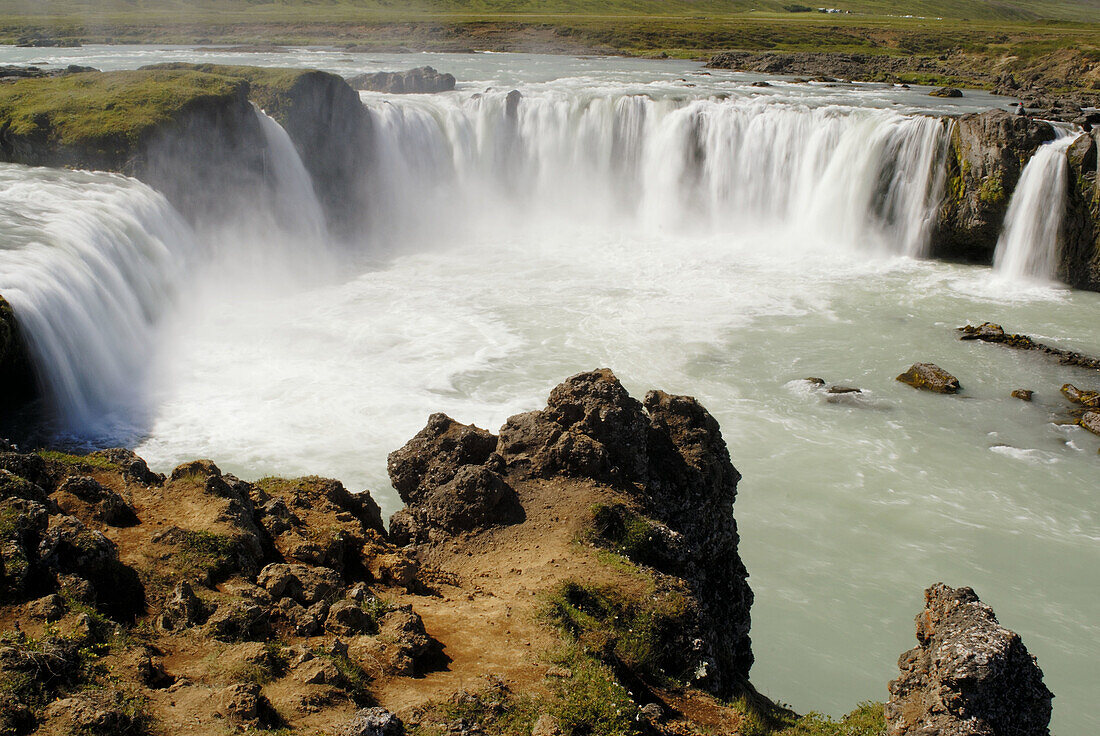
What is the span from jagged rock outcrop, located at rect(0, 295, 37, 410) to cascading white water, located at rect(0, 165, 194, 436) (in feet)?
0.84

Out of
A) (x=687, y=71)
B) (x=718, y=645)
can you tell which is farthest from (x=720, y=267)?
(x=687, y=71)

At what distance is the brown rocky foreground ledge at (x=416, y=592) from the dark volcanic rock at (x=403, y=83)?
37.1 m

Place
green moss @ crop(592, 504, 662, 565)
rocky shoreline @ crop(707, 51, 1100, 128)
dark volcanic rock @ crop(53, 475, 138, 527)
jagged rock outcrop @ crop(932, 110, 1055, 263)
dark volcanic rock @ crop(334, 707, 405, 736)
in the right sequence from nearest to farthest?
1. dark volcanic rock @ crop(334, 707, 405, 736)
2. dark volcanic rock @ crop(53, 475, 138, 527)
3. green moss @ crop(592, 504, 662, 565)
4. jagged rock outcrop @ crop(932, 110, 1055, 263)
5. rocky shoreline @ crop(707, 51, 1100, 128)

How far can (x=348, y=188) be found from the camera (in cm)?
3362

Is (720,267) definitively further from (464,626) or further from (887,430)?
(464,626)

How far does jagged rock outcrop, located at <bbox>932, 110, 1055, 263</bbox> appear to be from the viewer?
28.9 meters

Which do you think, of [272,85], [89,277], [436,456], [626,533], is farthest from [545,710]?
[272,85]

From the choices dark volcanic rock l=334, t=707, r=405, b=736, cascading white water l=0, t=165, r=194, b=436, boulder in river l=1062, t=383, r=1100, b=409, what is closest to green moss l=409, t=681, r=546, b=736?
dark volcanic rock l=334, t=707, r=405, b=736

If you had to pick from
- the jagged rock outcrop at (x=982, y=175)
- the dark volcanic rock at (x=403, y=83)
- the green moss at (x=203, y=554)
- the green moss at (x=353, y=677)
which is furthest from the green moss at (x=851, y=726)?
the dark volcanic rock at (x=403, y=83)

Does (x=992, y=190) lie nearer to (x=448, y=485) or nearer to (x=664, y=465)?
(x=664, y=465)

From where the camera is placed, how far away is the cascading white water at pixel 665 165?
3177 centimetres

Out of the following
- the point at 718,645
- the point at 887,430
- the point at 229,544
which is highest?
the point at 229,544

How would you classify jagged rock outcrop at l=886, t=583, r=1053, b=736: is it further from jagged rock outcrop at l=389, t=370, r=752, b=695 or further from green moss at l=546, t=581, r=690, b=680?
jagged rock outcrop at l=389, t=370, r=752, b=695

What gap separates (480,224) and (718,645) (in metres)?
29.9
